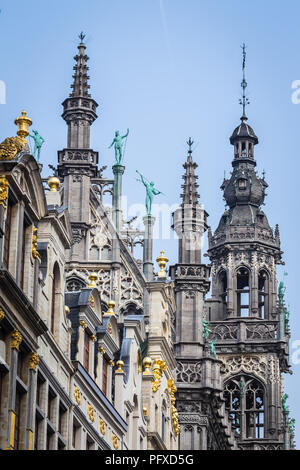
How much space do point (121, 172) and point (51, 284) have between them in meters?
28.4

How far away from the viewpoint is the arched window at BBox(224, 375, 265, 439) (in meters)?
99.4

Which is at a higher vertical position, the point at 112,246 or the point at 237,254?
the point at 237,254

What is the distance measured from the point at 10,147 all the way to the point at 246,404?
61.1 m

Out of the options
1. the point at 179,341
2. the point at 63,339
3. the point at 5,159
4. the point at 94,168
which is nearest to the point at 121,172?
the point at 94,168

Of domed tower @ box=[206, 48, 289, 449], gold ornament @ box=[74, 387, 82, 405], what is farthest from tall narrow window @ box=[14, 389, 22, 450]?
domed tower @ box=[206, 48, 289, 449]

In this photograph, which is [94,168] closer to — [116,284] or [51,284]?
[116,284]

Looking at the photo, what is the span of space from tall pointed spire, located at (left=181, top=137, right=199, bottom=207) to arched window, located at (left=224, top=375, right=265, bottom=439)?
2121cm

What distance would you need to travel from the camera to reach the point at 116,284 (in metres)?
70.0

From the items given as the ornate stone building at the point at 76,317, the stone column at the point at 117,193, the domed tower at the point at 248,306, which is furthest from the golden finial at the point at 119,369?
the domed tower at the point at 248,306

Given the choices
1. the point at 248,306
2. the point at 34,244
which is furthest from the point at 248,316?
the point at 34,244

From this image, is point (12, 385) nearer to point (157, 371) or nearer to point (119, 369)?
point (119, 369)

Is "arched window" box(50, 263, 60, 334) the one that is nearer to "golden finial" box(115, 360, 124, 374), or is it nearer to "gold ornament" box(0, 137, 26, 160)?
"gold ornament" box(0, 137, 26, 160)

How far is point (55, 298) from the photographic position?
148ft

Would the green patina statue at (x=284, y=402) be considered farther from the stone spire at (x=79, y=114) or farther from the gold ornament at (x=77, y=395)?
the gold ornament at (x=77, y=395)
